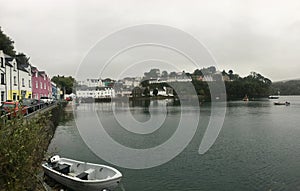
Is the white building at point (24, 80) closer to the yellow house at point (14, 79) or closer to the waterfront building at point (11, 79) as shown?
the yellow house at point (14, 79)

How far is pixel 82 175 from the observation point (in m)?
10.4

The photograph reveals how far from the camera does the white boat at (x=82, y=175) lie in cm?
996

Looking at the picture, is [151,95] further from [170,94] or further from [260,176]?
[260,176]

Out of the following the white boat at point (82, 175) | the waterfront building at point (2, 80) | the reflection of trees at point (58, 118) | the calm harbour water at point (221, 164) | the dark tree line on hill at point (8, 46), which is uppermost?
the dark tree line on hill at point (8, 46)

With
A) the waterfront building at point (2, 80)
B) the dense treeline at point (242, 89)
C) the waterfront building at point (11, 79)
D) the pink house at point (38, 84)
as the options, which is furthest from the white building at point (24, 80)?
the dense treeline at point (242, 89)

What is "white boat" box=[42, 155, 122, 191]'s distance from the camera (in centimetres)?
996

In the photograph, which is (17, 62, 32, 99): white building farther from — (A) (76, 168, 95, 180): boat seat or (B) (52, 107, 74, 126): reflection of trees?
(A) (76, 168, 95, 180): boat seat

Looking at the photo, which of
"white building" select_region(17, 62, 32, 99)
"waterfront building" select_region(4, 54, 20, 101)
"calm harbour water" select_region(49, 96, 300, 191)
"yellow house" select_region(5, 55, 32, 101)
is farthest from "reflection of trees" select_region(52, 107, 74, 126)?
"calm harbour water" select_region(49, 96, 300, 191)

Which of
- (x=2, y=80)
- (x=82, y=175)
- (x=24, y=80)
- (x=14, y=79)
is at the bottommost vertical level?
(x=82, y=175)

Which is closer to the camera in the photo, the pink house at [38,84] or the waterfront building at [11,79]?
the waterfront building at [11,79]

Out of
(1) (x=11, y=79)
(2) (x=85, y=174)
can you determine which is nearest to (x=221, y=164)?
(2) (x=85, y=174)

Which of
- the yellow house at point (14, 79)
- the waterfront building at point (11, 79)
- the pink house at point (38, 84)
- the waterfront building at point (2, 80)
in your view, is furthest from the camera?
the pink house at point (38, 84)

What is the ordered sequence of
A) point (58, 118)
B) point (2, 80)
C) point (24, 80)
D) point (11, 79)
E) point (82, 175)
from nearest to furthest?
1. point (82, 175)
2. point (2, 80)
3. point (11, 79)
4. point (58, 118)
5. point (24, 80)

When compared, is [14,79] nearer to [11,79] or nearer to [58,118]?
[11,79]
